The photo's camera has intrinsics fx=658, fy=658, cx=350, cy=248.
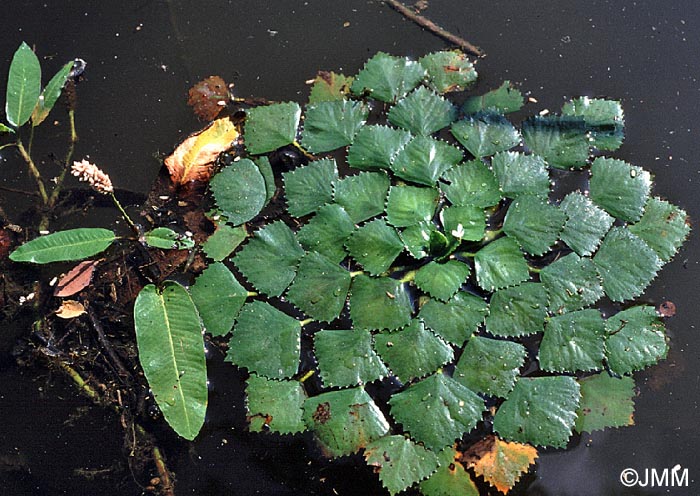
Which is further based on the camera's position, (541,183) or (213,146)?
(213,146)

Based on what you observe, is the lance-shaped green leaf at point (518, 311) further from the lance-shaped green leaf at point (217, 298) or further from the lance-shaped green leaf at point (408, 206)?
the lance-shaped green leaf at point (217, 298)

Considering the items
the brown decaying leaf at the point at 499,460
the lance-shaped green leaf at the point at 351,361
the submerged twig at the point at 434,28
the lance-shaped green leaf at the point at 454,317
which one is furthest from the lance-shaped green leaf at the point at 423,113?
the brown decaying leaf at the point at 499,460

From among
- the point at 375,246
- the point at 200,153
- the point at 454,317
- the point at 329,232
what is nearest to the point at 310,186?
the point at 329,232

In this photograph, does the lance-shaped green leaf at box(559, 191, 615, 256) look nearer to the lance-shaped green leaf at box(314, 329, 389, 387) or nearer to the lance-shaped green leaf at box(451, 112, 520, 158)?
the lance-shaped green leaf at box(451, 112, 520, 158)

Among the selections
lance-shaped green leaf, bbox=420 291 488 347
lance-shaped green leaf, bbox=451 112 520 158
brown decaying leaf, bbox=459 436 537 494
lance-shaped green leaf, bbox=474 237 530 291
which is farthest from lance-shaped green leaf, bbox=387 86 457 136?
brown decaying leaf, bbox=459 436 537 494

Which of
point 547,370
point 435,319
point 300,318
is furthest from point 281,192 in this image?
point 547,370

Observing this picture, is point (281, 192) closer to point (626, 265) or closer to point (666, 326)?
point (626, 265)

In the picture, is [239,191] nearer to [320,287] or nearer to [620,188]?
[320,287]
